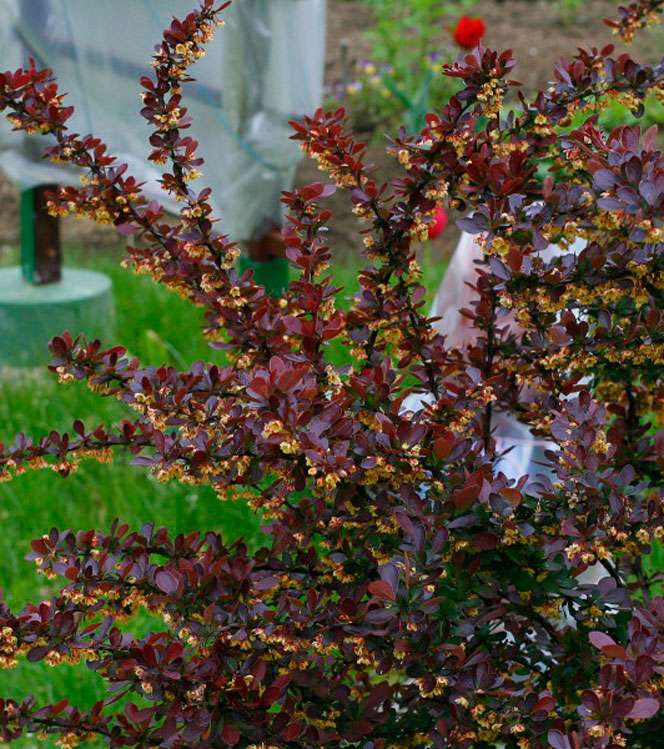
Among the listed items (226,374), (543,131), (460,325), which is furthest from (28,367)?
(543,131)

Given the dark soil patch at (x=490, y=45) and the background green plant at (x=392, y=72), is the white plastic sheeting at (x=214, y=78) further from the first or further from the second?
the background green plant at (x=392, y=72)

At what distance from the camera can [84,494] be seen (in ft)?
8.94

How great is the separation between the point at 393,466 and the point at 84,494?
5.28 feet

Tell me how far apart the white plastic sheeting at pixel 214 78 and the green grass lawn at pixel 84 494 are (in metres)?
0.44

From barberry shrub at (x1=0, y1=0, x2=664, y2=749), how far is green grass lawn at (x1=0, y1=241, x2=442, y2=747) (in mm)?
735

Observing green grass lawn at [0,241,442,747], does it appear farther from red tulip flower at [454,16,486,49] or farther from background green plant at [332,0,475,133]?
background green plant at [332,0,475,133]

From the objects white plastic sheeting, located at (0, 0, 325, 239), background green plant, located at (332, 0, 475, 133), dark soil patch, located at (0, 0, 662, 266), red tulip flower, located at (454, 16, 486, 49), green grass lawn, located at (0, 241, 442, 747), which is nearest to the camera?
green grass lawn, located at (0, 241, 442, 747)

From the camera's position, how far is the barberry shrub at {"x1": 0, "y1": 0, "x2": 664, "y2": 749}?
1252 millimetres

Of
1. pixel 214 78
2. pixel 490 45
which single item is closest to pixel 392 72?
pixel 490 45

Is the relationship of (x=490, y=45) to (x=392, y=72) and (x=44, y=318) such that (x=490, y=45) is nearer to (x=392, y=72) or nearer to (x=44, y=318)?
(x=392, y=72)

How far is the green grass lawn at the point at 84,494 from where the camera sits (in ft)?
6.91

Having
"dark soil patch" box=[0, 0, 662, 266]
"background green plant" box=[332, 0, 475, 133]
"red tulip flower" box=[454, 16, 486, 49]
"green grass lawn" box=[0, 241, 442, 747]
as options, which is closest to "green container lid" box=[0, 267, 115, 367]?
"green grass lawn" box=[0, 241, 442, 747]

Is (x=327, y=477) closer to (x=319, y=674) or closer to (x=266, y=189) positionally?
(x=319, y=674)

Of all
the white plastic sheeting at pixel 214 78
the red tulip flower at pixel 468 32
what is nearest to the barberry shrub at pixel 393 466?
the white plastic sheeting at pixel 214 78
